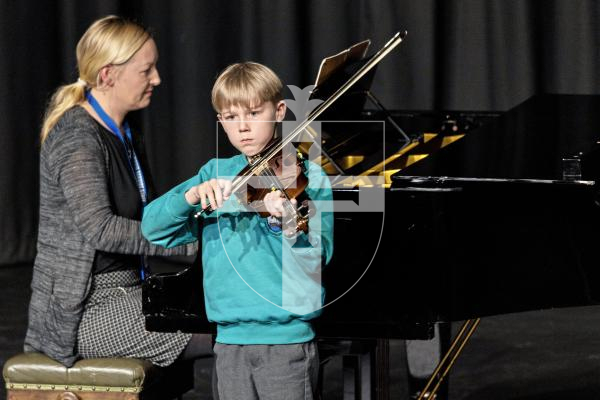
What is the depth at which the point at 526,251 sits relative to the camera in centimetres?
251

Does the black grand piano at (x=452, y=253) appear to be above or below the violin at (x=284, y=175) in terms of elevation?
below

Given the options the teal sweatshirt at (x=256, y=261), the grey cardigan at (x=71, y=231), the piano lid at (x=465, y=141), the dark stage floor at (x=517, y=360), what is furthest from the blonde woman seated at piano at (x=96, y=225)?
the dark stage floor at (x=517, y=360)

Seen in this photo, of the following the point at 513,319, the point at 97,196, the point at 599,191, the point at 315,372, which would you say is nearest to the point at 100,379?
the point at 97,196

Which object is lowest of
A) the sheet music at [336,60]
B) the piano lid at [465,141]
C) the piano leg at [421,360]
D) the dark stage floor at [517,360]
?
the dark stage floor at [517,360]

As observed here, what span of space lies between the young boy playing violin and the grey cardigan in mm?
518

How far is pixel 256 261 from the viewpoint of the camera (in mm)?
2277

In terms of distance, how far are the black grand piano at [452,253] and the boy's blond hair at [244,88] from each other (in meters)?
0.31

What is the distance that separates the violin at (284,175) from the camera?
2117 millimetres

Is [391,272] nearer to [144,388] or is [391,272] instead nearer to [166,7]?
[144,388]

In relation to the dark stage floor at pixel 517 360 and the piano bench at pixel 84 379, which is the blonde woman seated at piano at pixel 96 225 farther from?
the dark stage floor at pixel 517 360

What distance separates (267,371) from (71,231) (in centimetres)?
85

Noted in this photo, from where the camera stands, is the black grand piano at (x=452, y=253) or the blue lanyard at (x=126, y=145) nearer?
the black grand piano at (x=452, y=253)

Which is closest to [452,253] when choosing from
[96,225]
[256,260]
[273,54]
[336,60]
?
[256,260]

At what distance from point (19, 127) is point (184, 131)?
977 mm
